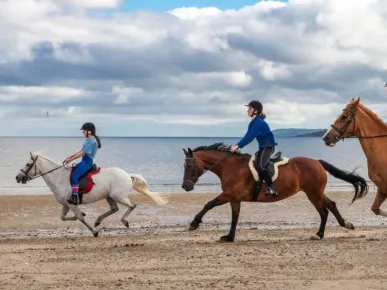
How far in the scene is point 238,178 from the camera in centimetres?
1302

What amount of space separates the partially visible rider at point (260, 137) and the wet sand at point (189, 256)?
1.57 meters

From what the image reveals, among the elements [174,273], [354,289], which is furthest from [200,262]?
[354,289]

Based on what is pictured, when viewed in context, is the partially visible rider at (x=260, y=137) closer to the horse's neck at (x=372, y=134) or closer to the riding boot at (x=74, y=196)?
the horse's neck at (x=372, y=134)

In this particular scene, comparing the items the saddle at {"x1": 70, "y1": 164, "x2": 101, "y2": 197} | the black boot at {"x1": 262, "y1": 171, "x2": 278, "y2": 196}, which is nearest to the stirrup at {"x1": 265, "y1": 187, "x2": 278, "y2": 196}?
the black boot at {"x1": 262, "y1": 171, "x2": 278, "y2": 196}

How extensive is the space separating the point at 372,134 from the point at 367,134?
9 cm

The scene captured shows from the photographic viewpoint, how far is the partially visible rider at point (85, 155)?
14023 millimetres

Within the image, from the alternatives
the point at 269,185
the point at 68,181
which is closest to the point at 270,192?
the point at 269,185

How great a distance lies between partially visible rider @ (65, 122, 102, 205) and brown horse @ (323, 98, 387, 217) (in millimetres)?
5269

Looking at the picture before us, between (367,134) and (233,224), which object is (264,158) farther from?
(367,134)

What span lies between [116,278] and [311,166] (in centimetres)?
587

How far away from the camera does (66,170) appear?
1468 centimetres

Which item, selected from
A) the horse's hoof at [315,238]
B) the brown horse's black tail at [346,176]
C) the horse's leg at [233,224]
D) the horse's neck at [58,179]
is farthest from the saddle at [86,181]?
the brown horse's black tail at [346,176]

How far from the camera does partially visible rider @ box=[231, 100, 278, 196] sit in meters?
12.8

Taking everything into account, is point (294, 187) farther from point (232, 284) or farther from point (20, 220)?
point (20, 220)
